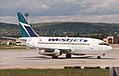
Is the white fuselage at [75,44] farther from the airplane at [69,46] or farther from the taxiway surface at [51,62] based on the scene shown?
the taxiway surface at [51,62]

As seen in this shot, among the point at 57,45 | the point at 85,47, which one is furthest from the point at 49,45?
the point at 85,47

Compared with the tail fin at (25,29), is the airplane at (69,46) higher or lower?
lower

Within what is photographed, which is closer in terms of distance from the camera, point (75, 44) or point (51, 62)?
point (51, 62)

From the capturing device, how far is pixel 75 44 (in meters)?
58.7

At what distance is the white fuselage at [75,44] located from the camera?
57.3 meters

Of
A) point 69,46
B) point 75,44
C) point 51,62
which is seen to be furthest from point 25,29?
point 51,62

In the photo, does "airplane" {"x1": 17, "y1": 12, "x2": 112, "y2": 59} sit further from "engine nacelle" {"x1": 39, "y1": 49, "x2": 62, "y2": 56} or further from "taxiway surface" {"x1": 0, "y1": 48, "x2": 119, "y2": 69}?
"taxiway surface" {"x1": 0, "y1": 48, "x2": 119, "y2": 69}

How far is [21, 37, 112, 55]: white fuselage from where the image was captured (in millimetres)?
57344

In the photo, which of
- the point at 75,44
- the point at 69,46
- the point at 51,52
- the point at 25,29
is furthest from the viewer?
the point at 25,29

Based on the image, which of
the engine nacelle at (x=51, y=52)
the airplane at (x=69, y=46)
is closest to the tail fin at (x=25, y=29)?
the airplane at (x=69, y=46)

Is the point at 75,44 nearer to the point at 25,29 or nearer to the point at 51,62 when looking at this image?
the point at 51,62

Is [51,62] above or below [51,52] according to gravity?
below

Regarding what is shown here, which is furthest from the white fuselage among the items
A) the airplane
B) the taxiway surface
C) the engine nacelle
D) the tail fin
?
the tail fin

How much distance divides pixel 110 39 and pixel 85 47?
108206 millimetres
